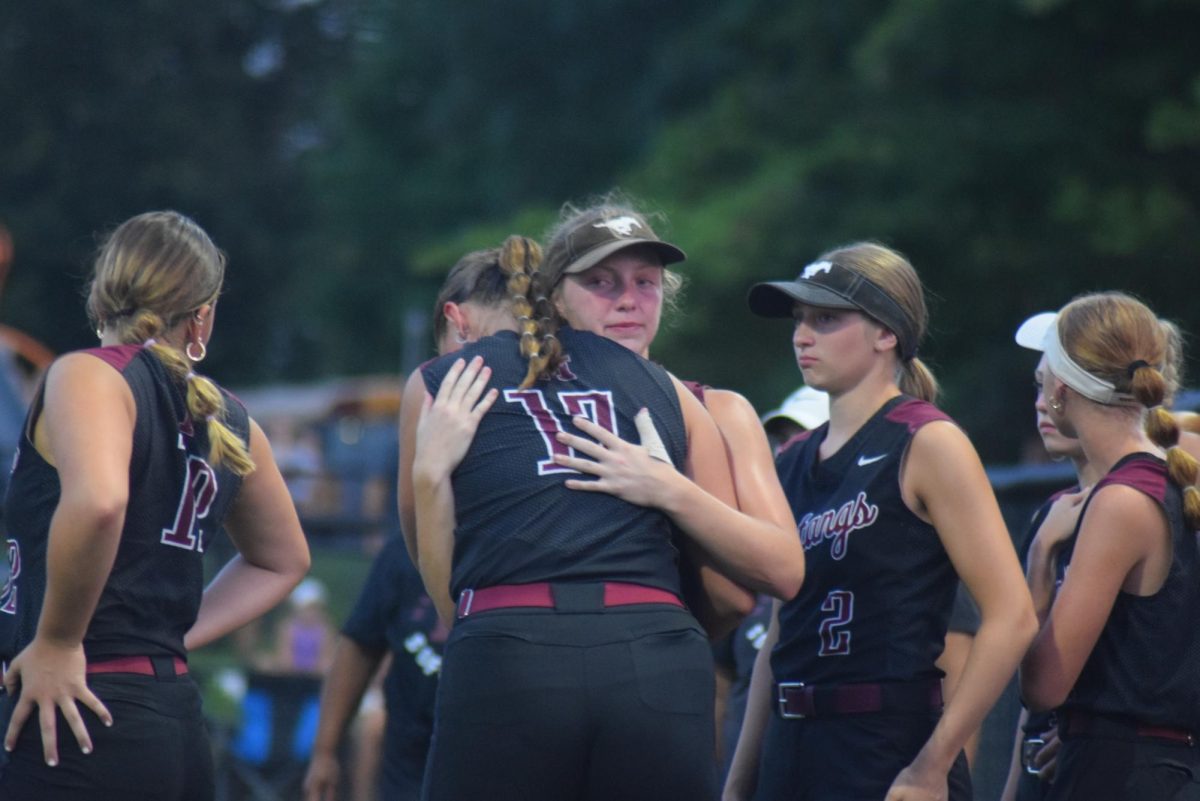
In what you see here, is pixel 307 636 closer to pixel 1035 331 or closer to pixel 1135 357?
pixel 1035 331

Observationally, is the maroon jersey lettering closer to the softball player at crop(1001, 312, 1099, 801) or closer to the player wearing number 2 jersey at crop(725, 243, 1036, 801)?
the player wearing number 2 jersey at crop(725, 243, 1036, 801)

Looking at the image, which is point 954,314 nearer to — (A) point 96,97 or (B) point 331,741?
(B) point 331,741

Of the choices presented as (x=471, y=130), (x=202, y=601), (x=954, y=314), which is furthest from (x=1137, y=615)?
(x=471, y=130)

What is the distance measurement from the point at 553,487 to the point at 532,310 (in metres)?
0.47

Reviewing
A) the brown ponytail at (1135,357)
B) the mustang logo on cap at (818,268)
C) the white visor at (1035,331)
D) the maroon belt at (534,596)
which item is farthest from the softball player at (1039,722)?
the maroon belt at (534,596)

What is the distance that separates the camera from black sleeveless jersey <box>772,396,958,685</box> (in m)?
3.95

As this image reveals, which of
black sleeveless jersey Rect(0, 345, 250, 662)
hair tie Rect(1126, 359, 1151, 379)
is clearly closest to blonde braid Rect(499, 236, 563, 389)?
black sleeveless jersey Rect(0, 345, 250, 662)

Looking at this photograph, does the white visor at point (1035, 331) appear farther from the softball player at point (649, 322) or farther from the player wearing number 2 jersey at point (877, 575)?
the softball player at point (649, 322)

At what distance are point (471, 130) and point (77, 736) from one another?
68.3 feet

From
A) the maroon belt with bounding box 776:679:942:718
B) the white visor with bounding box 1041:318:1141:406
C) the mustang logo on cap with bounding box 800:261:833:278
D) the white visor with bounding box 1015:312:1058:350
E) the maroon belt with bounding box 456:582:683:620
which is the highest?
the mustang logo on cap with bounding box 800:261:833:278

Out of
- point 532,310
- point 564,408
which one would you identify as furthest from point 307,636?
point 564,408

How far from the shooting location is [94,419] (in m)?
3.57

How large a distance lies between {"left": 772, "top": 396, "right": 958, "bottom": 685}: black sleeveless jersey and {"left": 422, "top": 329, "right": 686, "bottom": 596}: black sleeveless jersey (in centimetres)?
54

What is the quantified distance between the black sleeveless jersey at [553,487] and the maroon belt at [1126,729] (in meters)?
1.05
